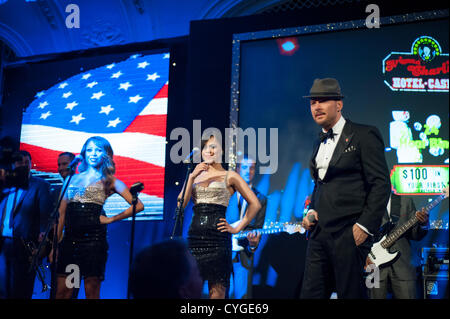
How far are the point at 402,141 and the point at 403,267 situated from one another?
4.32 feet

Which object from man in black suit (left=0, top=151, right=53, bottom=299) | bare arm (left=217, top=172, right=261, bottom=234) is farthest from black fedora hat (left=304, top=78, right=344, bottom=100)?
man in black suit (left=0, top=151, right=53, bottom=299)

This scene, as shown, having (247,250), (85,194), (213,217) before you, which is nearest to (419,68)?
(247,250)

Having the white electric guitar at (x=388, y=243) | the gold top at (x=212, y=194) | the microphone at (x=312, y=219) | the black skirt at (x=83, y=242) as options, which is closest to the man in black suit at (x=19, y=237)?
the black skirt at (x=83, y=242)

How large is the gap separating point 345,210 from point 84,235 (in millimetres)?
2505

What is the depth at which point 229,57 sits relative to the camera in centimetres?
577

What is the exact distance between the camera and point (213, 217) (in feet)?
13.4

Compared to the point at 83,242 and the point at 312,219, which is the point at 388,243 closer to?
the point at 312,219

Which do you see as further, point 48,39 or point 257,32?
point 48,39

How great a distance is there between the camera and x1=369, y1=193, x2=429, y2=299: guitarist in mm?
Result: 4879
